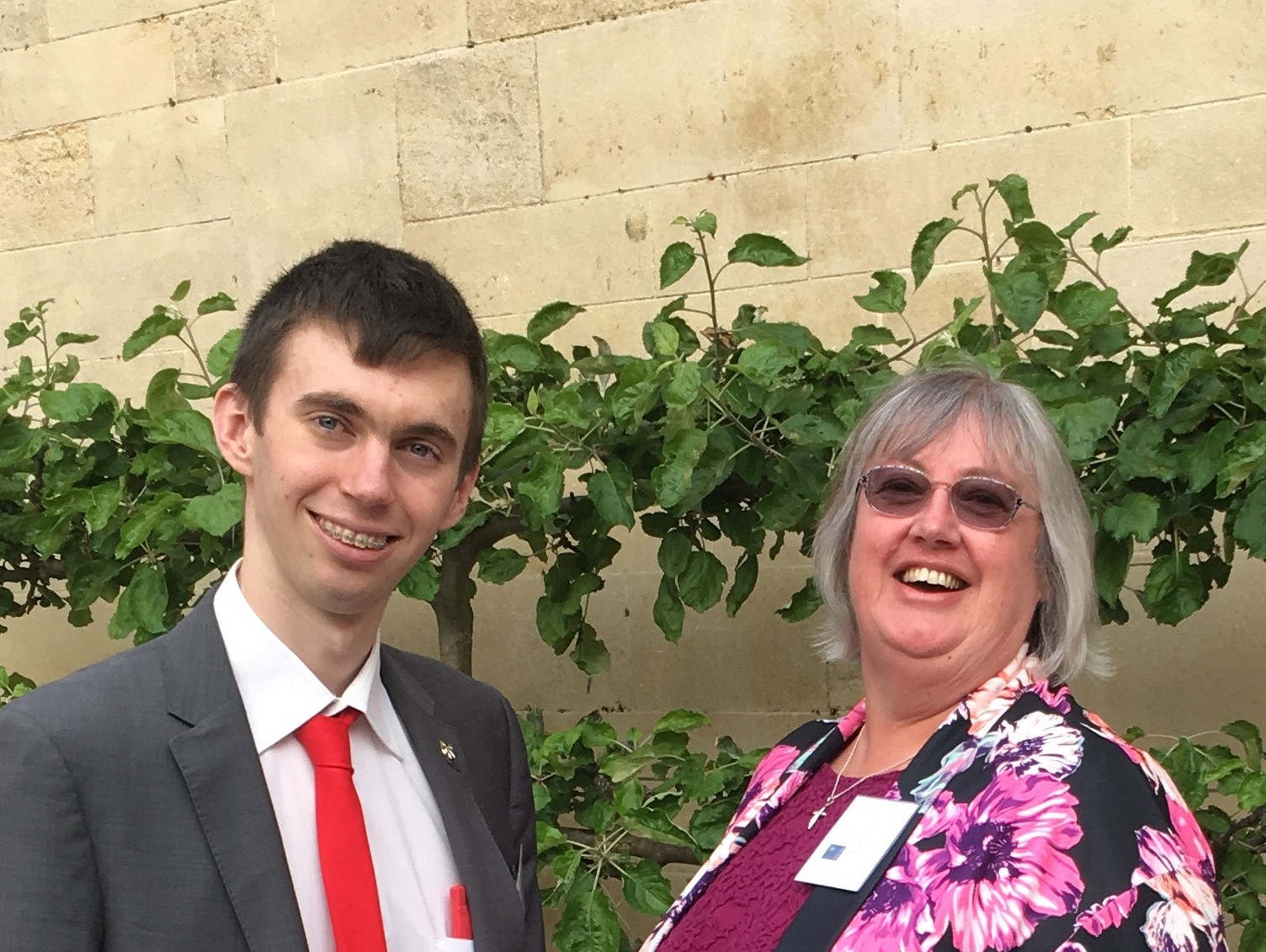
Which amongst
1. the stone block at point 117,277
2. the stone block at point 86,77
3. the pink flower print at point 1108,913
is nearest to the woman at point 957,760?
the pink flower print at point 1108,913

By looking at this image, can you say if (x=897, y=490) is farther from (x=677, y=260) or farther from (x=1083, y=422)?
(x=677, y=260)

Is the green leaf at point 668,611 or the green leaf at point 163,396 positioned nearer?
the green leaf at point 668,611

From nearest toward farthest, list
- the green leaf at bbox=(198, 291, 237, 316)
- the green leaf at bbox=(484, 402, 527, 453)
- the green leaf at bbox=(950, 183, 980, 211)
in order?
the green leaf at bbox=(484, 402, 527, 453) → the green leaf at bbox=(950, 183, 980, 211) → the green leaf at bbox=(198, 291, 237, 316)

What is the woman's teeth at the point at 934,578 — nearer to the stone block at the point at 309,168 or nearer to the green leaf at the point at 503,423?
the green leaf at the point at 503,423

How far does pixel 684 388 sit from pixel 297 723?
968 millimetres

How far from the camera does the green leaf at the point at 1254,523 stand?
2.28 metres

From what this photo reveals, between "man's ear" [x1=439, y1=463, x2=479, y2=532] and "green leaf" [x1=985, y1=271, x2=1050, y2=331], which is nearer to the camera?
"man's ear" [x1=439, y1=463, x2=479, y2=532]

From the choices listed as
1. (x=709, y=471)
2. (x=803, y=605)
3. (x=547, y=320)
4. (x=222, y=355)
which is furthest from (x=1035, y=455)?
(x=222, y=355)

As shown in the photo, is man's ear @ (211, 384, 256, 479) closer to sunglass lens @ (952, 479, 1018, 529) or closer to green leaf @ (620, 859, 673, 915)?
sunglass lens @ (952, 479, 1018, 529)

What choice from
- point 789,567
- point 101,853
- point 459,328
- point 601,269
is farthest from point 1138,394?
point 101,853

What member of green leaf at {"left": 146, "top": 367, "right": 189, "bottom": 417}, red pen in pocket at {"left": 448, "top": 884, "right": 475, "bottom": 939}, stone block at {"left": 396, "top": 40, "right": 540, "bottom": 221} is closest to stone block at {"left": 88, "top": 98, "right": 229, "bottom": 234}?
stone block at {"left": 396, "top": 40, "right": 540, "bottom": 221}

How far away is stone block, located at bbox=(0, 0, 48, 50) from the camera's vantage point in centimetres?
423

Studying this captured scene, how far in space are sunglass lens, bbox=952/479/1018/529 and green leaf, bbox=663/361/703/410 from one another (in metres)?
0.57

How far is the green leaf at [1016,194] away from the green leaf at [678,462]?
0.65 metres
